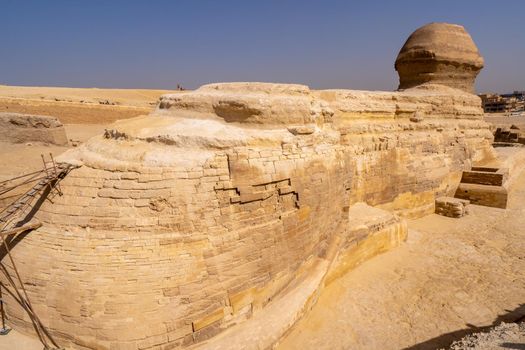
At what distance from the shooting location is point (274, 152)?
450 centimetres

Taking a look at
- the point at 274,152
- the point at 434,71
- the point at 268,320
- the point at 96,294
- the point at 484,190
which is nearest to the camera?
the point at 96,294

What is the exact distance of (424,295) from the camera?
214 inches

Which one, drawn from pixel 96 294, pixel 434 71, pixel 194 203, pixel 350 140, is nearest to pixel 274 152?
pixel 194 203

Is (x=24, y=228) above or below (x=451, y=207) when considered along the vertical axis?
above

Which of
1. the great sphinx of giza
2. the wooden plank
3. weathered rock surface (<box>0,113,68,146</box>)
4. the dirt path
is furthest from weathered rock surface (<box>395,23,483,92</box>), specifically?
weathered rock surface (<box>0,113,68,146</box>)

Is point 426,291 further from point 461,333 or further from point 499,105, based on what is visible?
point 499,105

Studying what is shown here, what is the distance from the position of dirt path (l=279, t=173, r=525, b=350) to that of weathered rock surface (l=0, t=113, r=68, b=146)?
35.1 ft

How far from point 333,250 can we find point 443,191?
18.5 feet

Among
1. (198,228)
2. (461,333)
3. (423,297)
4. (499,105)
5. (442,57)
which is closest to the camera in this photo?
(198,228)

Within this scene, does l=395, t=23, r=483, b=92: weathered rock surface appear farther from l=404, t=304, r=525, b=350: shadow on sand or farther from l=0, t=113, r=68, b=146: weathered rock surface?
l=0, t=113, r=68, b=146: weathered rock surface

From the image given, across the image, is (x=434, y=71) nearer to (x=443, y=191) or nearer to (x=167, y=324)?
(x=443, y=191)

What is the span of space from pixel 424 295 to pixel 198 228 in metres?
4.14

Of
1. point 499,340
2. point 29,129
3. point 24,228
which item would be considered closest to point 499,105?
point 499,340

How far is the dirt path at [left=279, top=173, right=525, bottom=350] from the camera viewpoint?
4492 millimetres
